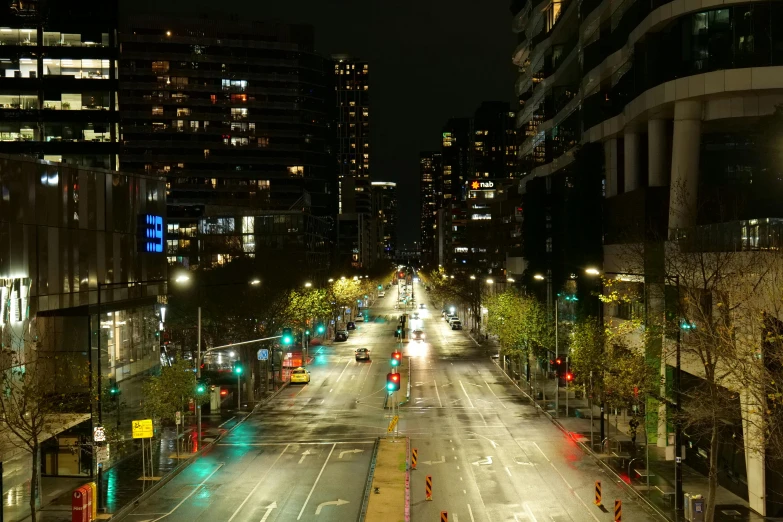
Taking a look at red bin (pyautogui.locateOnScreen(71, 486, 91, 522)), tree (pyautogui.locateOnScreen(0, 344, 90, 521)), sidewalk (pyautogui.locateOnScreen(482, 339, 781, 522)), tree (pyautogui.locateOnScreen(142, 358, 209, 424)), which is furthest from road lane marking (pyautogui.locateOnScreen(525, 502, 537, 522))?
tree (pyautogui.locateOnScreen(142, 358, 209, 424))

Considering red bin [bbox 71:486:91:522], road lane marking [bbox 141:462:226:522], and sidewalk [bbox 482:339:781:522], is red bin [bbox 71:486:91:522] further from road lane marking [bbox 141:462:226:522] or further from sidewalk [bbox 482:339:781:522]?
sidewalk [bbox 482:339:781:522]

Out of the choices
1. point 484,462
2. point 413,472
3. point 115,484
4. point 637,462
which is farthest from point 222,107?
point 637,462

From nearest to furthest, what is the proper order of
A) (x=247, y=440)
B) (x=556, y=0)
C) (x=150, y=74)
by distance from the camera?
(x=247, y=440) < (x=556, y=0) < (x=150, y=74)

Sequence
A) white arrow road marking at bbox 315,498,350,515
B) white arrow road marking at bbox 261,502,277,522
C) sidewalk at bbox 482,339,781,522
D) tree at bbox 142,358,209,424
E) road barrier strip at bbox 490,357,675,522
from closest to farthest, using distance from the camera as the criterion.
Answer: white arrow road marking at bbox 261,502,277,522 → road barrier strip at bbox 490,357,675,522 → sidewalk at bbox 482,339,781,522 → white arrow road marking at bbox 315,498,350,515 → tree at bbox 142,358,209,424

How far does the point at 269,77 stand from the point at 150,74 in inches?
983

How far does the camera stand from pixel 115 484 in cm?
3794

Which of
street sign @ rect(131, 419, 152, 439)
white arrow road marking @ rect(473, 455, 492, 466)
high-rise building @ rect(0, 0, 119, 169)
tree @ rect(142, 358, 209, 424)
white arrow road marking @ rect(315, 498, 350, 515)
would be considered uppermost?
high-rise building @ rect(0, 0, 119, 169)

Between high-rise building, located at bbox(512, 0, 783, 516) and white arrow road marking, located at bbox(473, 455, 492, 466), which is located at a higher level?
high-rise building, located at bbox(512, 0, 783, 516)

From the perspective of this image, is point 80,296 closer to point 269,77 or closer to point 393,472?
point 393,472

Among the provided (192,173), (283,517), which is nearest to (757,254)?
(283,517)

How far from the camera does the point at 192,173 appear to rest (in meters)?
170

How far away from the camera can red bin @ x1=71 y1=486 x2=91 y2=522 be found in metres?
30.3

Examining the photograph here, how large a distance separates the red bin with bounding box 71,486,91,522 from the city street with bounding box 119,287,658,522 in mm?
2269

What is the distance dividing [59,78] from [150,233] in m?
39.8
